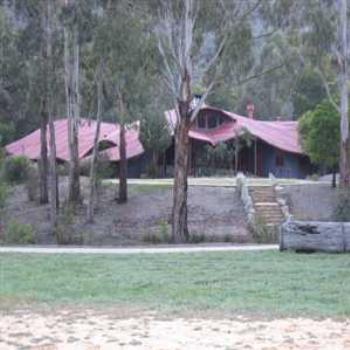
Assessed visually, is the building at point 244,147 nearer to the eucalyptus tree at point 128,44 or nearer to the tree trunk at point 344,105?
the tree trunk at point 344,105

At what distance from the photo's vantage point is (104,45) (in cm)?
2816

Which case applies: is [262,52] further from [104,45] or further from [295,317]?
[295,317]

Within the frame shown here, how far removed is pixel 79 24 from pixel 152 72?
3202 mm

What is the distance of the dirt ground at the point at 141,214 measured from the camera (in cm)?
3309

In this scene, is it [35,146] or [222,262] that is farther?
[35,146]

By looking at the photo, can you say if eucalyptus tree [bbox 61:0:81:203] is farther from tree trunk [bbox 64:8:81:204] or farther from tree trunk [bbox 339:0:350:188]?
tree trunk [bbox 339:0:350:188]

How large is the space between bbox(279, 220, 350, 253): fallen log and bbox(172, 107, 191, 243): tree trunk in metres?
10.3

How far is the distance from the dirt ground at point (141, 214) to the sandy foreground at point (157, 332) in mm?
20452

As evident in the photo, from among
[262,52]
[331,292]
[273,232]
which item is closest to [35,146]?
[262,52]

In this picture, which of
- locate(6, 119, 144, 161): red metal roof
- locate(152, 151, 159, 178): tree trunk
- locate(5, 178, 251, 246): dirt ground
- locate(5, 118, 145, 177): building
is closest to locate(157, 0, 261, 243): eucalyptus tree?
locate(5, 178, 251, 246): dirt ground

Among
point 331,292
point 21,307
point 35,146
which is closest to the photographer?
point 21,307

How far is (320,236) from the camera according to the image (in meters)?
17.8

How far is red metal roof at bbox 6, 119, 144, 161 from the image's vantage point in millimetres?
55531

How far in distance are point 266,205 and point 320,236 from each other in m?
19.1
